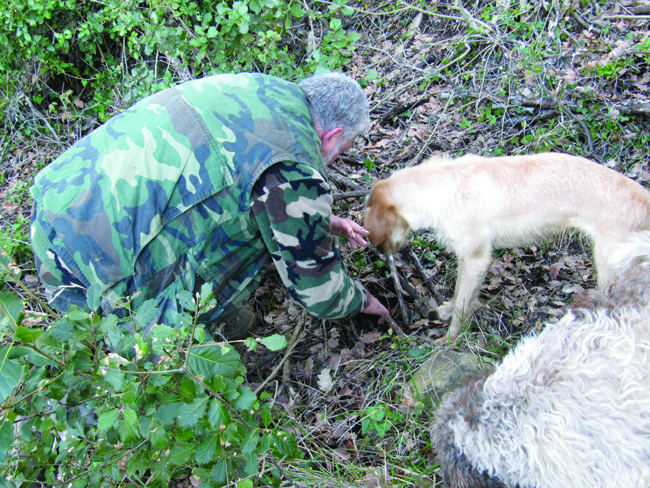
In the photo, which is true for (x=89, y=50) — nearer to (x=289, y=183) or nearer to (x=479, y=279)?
(x=289, y=183)

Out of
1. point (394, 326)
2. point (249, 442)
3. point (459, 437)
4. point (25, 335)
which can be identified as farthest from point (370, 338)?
point (25, 335)

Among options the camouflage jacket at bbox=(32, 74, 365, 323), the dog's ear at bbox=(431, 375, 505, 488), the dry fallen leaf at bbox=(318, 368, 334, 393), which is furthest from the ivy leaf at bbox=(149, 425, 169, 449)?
the dry fallen leaf at bbox=(318, 368, 334, 393)

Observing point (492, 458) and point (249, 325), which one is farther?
point (249, 325)

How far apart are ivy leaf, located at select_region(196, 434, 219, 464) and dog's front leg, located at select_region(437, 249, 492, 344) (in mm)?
2121

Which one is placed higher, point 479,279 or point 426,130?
point 426,130

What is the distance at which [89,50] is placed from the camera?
20.9 feet

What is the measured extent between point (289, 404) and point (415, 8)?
546 cm

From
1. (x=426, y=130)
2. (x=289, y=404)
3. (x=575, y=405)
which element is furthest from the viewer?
(x=426, y=130)

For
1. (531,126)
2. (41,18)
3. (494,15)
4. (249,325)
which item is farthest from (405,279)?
(41,18)

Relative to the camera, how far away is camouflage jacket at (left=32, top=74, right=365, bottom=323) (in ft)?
8.83

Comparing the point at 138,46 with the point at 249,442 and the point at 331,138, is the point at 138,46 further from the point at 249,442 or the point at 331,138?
the point at 249,442

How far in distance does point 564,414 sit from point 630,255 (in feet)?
4.21

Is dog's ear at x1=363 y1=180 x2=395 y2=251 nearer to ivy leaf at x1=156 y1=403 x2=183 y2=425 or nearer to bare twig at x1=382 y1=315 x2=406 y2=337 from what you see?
bare twig at x1=382 y1=315 x2=406 y2=337

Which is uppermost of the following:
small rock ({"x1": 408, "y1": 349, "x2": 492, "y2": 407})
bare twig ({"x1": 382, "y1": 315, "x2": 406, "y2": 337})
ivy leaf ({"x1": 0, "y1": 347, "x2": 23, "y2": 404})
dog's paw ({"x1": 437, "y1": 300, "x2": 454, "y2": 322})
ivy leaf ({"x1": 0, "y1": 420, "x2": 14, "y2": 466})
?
ivy leaf ({"x1": 0, "y1": 347, "x2": 23, "y2": 404})
